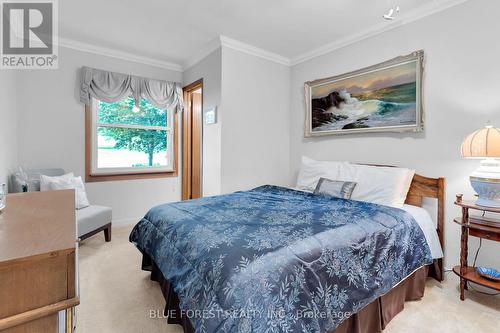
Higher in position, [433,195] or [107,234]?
[433,195]

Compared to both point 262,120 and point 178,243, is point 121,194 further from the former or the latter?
point 178,243

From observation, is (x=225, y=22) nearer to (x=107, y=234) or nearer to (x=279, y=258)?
(x=279, y=258)

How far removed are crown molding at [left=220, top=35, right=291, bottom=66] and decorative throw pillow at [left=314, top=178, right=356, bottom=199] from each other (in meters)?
2.05

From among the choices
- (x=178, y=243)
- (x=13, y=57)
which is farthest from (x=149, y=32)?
(x=178, y=243)

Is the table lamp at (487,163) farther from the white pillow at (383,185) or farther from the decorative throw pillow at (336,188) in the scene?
the decorative throw pillow at (336,188)

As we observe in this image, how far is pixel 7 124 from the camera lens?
104 inches

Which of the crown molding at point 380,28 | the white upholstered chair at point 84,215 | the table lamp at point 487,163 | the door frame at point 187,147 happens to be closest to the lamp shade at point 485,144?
the table lamp at point 487,163

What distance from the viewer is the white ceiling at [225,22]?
2.54m

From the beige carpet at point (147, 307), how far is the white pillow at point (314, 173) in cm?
138

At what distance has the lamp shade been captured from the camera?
1856 mm

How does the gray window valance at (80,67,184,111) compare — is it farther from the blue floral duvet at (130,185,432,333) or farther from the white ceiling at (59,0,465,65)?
the blue floral duvet at (130,185,432,333)

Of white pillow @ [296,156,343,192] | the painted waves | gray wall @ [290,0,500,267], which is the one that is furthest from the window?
gray wall @ [290,0,500,267]

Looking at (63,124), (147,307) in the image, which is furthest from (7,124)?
(147,307)

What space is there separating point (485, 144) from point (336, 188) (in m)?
1.22
